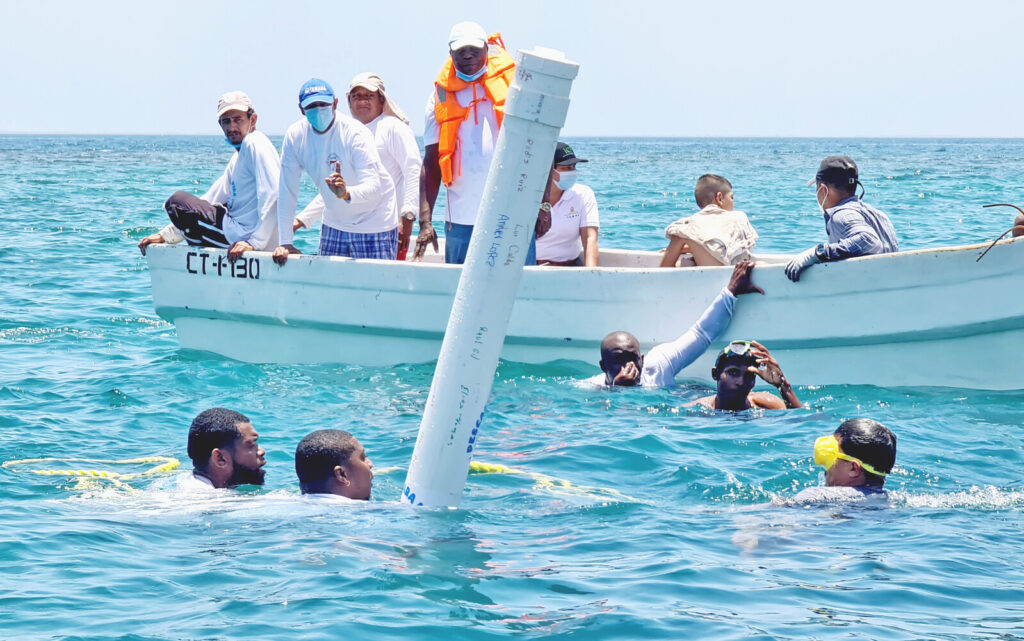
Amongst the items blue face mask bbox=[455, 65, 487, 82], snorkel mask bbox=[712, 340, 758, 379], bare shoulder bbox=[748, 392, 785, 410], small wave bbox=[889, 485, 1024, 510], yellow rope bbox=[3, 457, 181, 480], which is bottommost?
yellow rope bbox=[3, 457, 181, 480]

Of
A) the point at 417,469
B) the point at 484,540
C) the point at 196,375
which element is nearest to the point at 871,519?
the point at 484,540

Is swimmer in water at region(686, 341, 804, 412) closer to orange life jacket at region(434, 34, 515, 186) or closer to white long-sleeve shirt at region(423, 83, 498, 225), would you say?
white long-sleeve shirt at region(423, 83, 498, 225)

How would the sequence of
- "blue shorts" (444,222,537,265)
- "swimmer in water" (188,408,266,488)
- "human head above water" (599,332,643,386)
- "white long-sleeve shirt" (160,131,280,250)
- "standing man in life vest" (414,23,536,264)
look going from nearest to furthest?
"swimmer in water" (188,408,266,488) → "human head above water" (599,332,643,386) → "standing man in life vest" (414,23,536,264) → "blue shorts" (444,222,537,265) → "white long-sleeve shirt" (160,131,280,250)

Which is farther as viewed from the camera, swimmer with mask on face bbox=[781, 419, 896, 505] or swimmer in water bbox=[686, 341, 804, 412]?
swimmer in water bbox=[686, 341, 804, 412]

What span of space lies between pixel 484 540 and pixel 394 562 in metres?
0.56

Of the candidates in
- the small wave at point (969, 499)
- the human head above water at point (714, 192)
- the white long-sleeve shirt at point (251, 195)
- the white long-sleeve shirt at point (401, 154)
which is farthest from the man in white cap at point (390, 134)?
the small wave at point (969, 499)

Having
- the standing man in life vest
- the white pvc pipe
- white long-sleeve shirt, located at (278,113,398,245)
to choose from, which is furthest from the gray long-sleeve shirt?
the white pvc pipe

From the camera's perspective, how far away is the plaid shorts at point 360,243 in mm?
10062

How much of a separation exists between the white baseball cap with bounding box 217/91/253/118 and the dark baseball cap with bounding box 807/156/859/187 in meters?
4.56

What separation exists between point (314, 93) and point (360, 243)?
1.37 m

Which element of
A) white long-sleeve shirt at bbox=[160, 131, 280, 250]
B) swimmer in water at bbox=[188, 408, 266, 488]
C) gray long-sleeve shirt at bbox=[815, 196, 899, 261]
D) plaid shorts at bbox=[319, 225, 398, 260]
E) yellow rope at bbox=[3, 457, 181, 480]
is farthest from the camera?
plaid shorts at bbox=[319, 225, 398, 260]

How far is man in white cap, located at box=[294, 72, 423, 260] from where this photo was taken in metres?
9.99

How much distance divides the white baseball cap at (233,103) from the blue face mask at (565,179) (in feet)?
8.66

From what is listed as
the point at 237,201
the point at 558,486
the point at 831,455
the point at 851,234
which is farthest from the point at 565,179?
the point at 831,455
